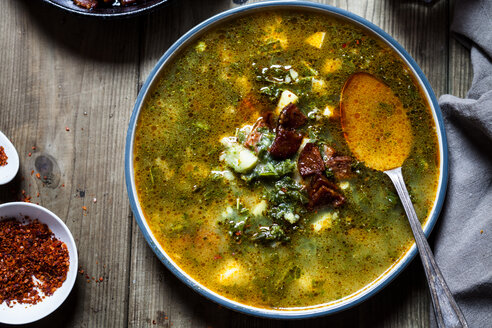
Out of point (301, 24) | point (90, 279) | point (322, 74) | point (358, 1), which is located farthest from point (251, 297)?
point (358, 1)

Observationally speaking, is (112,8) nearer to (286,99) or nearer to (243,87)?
(243,87)

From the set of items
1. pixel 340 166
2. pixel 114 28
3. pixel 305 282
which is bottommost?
pixel 305 282

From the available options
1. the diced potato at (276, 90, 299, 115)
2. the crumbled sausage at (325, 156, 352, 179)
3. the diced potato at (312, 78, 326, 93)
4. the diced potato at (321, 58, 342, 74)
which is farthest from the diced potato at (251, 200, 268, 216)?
the diced potato at (321, 58, 342, 74)

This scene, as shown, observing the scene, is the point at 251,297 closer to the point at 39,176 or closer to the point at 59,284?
the point at 59,284

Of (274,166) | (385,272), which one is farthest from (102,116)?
A: (385,272)

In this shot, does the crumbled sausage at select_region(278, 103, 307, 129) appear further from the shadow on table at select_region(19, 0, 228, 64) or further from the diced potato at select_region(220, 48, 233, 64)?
the shadow on table at select_region(19, 0, 228, 64)

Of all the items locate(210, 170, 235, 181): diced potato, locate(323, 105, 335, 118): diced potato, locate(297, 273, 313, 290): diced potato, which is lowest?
locate(297, 273, 313, 290): diced potato
